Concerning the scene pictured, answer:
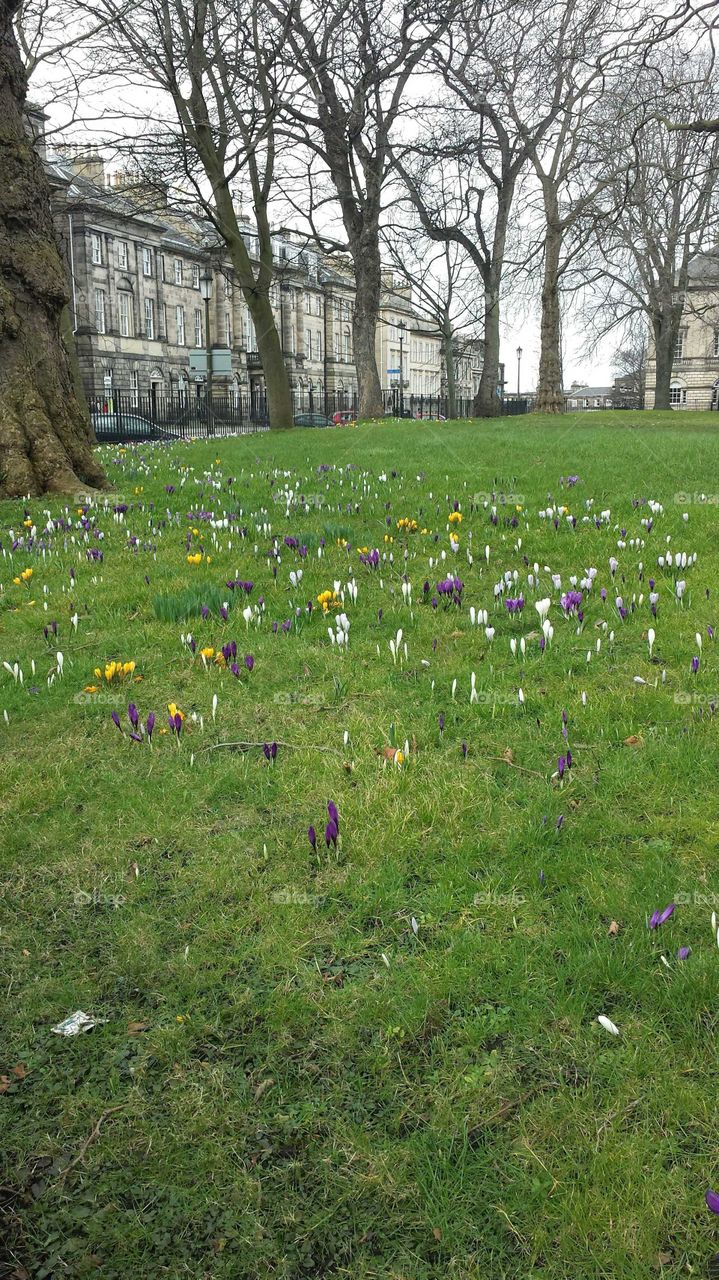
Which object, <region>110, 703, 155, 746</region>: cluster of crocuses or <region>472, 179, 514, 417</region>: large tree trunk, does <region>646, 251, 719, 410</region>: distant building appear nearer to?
<region>472, 179, 514, 417</region>: large tree trunk

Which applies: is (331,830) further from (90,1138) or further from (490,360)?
(490,360)

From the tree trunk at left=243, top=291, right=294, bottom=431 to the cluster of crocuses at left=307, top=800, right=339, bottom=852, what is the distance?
23649 millimetres

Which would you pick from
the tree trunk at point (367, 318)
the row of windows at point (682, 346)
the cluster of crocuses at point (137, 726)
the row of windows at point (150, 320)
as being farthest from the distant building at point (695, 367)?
the cluster of crocuses at point (137, 726)

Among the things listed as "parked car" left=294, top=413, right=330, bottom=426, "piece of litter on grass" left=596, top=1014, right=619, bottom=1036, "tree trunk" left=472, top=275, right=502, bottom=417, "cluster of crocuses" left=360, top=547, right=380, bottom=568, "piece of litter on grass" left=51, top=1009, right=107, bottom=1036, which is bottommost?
"piece of litter on grass" left=51, top=1009, right=107, bottom=1036

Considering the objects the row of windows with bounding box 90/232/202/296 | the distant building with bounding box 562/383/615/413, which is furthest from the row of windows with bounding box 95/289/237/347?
the distant building with bounding box 562/383/615/413

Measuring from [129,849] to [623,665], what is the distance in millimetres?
2855

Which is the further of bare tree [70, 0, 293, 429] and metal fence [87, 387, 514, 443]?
metal fence [87, 387, 514, 443]

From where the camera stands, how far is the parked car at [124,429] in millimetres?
35219

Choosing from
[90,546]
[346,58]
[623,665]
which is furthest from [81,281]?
[623,665]

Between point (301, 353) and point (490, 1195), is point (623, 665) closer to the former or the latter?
point (490, 1195)

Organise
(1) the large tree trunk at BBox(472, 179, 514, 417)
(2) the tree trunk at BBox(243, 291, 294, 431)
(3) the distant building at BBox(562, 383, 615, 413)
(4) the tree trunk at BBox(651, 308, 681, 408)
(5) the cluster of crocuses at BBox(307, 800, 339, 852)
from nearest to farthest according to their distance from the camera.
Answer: (5) the cluster of crocuses at BBox(307, 800, 339, 852) → (2) the tree trunk at BBox(243, 291, 294, 431) → (1) the large tree trunk at BBox(472, 179, 514, 417) → (4) the tree trunk at BBox(651, 308, 681, 408) → (3) the distant building at BBox(562, 383, 615, 413)

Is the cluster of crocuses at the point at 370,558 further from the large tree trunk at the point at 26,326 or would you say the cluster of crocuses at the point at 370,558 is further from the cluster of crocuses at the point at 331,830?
the large tree trunk at the point at 26,326

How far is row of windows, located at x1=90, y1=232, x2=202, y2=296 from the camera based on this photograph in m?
68.0

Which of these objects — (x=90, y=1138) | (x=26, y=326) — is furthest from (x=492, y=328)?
(x=90, y=1138)
